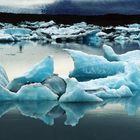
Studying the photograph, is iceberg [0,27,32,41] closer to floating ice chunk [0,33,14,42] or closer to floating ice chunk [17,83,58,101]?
floating ice chunk [0,33,14,42]

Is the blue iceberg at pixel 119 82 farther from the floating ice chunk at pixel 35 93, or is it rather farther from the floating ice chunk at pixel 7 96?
the floating ice chunk at pixel 7 96

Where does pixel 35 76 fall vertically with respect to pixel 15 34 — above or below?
above

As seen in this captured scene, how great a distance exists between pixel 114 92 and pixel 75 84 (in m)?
0.68

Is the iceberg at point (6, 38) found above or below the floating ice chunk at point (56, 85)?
below

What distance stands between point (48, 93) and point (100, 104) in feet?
2.10

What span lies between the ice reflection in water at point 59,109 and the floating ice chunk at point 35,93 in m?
0.08

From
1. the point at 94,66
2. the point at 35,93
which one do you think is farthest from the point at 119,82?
the point at 35,93

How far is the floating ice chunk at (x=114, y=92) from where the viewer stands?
6.88 m

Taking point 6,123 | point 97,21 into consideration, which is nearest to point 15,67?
point 6,123

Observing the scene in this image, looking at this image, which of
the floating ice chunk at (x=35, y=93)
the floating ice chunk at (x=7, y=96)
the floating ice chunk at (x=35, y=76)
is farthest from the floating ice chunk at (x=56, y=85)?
the floating ice chunk at (x=7, y=96)

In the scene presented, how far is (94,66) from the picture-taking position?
863 centimetres

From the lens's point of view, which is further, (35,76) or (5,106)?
(35,76)

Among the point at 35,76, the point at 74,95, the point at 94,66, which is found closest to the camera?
the point at 74,95

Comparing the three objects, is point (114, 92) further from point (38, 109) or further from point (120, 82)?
point (38, 109)
